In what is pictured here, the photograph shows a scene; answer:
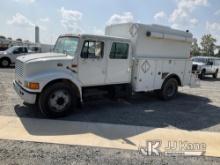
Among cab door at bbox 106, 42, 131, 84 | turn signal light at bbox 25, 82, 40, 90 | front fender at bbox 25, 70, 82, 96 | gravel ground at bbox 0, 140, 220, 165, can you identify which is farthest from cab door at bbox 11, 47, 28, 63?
gravel ground at bbox 0, 140, 220, 165

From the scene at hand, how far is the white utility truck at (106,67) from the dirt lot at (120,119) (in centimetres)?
58


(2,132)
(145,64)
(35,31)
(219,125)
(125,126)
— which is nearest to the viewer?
(2,132)

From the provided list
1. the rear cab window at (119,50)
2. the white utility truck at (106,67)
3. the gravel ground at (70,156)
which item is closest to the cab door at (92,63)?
the white utility truck at (106,67)

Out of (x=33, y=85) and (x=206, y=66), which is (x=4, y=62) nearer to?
(x=33, y=85)

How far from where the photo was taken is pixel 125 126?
231 inches

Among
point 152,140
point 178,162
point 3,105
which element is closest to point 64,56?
point 3,105

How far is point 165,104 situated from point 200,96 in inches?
112

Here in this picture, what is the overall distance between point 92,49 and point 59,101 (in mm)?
1761

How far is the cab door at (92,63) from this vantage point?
21.4 ft

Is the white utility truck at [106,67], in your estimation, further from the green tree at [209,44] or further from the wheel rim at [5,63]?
the green tree at [209,44]

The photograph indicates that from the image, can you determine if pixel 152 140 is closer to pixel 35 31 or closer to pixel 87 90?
pixel 87 90

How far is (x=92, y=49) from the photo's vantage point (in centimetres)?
672

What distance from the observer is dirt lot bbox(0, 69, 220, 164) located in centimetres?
416

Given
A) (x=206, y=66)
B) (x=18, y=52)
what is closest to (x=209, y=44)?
(x=206, y=66)
